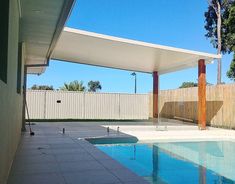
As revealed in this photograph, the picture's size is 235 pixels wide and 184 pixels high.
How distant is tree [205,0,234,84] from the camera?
888 inches

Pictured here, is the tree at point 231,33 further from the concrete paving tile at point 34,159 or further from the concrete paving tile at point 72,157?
the concrete paving tile at point 34,159

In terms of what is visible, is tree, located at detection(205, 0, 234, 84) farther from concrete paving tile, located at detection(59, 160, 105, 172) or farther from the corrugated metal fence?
concrete paving tile, located at detection(59, 160, 105, 172)

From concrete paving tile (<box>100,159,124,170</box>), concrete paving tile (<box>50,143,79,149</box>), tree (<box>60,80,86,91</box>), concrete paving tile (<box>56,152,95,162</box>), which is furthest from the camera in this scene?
tree (<box>60,80,86,91</box>)

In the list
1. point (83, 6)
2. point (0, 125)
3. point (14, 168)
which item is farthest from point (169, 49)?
point (0, 125)

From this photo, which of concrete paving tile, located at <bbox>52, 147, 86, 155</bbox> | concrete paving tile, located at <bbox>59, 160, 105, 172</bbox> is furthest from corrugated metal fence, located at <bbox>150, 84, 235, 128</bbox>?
concrete paving tile, located at <bbox>59, 160, 105, 172</bbox>

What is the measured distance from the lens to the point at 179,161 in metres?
7.84

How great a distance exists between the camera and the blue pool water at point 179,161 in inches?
242

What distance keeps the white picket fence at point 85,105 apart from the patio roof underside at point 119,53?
3717mm

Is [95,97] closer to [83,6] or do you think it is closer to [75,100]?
[75,100]

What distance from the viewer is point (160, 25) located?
74.9 feet

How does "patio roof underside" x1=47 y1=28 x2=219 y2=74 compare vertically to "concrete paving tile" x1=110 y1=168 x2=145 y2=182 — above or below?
above

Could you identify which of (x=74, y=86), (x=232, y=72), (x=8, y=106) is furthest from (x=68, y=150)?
(x=74, y=86)

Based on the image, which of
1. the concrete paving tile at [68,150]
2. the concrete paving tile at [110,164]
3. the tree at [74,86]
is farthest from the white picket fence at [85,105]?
the concrete paving tile at [110,164]

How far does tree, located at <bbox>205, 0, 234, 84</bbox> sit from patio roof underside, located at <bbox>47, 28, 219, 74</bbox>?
6.49 m
